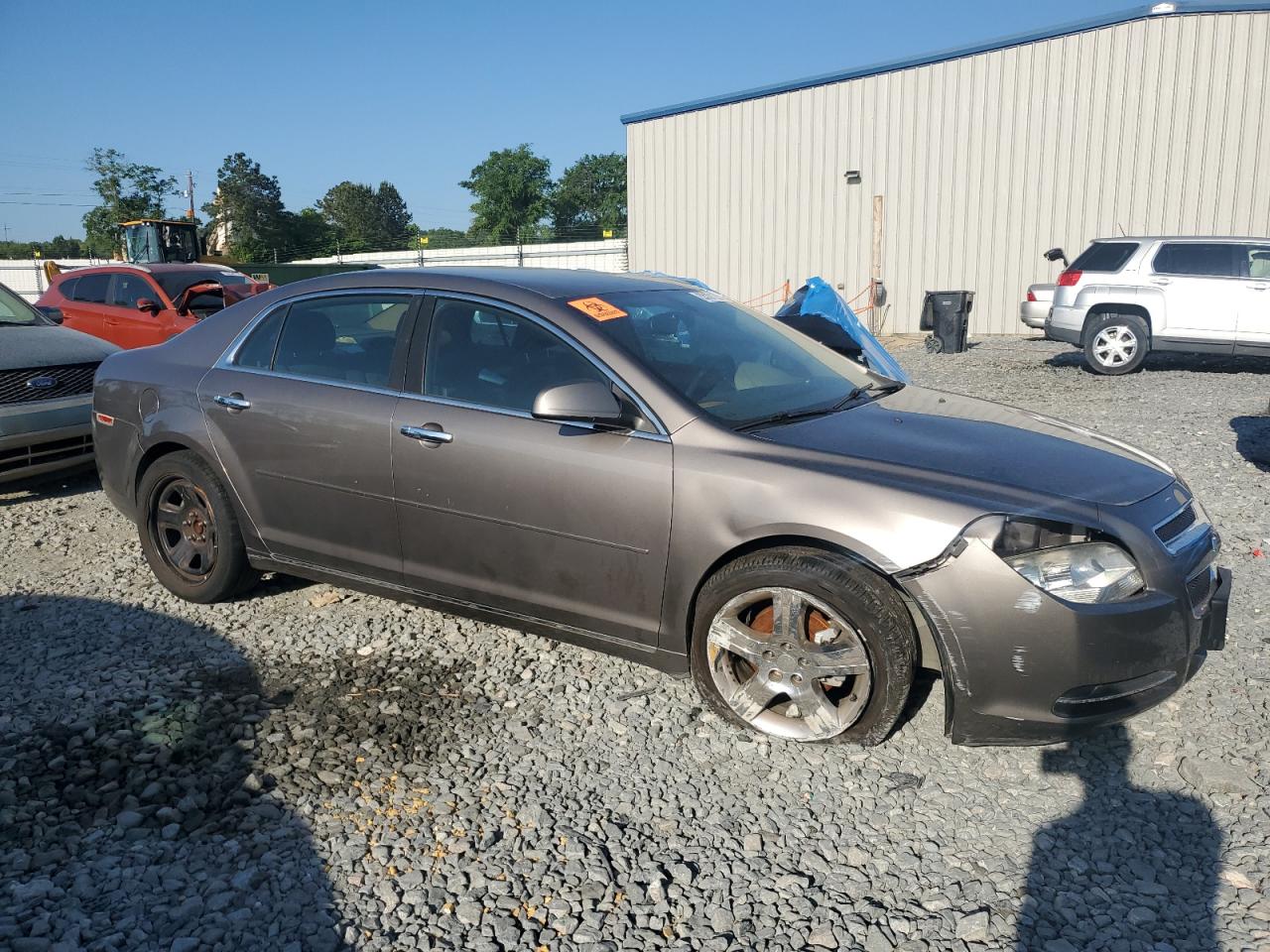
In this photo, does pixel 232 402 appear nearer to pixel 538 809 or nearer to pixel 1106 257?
pixel 538 809

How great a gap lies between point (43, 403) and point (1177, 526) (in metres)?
6.77

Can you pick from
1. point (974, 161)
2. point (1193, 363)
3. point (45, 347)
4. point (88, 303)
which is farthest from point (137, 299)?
point (974, 161)

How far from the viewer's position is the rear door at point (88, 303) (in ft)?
43.1

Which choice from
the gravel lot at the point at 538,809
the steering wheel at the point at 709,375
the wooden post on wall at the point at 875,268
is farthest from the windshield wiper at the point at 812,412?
the wooden post on wall at the point at 875,268

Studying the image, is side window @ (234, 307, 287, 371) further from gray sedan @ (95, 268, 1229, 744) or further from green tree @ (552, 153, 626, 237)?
green tree @ (552, 153, 626, 237)

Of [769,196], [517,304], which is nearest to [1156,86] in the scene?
[769,196]

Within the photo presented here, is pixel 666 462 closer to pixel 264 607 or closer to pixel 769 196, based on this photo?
pixel 264 607

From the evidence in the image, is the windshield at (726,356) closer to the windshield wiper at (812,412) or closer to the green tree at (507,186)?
the windshield wiper at (812,412)

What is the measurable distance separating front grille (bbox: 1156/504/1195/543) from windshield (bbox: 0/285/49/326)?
8039 millimetres

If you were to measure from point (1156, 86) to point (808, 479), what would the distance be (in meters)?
19.2

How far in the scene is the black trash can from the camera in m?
16.9

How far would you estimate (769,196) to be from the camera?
22.5m

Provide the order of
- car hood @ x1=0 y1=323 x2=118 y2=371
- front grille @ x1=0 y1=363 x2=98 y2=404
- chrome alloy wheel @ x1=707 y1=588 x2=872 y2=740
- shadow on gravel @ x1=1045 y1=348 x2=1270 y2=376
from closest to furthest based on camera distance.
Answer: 1. chrome alloy wheel @ x1=707 y1=588 x2=872 y2=740
2. front grille @ x1=0 y1=363 x2=98 y2=404
3. car hood @ x1=0 y1=323 x2=118 y2=371
4. shadow on gravel @ x1=1045 y1=348 x2=1270 y2=376

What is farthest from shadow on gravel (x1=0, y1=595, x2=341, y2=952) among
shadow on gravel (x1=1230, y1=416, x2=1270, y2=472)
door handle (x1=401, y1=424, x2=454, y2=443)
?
shadow on gravel (x1=1230, y1=416, x2=1270, y2=472)
